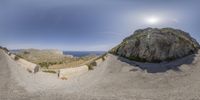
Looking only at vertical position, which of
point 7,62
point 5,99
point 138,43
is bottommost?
point 5,99

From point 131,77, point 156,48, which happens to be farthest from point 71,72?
point 156,48

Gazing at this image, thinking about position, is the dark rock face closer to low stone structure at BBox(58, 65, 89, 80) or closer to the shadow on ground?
the shadow on ground

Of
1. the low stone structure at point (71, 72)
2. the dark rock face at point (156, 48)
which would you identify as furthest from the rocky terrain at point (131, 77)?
the low stone structure at point (71, 72)

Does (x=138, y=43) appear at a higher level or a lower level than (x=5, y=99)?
higher

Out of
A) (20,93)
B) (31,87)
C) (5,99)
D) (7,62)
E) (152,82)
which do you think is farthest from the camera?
(7,62)

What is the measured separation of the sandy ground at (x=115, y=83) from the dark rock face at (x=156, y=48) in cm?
197

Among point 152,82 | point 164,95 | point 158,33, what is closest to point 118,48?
point 158,33

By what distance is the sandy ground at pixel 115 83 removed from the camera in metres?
29.5

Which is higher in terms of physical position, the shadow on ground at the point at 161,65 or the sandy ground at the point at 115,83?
the shadow on ground at the point at 161,65

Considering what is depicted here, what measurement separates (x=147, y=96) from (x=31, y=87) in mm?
14042

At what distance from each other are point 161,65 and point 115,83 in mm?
11597

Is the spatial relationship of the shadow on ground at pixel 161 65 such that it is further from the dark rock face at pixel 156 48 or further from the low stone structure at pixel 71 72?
the low stone structure at pixel 71 72

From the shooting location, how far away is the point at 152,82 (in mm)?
36344

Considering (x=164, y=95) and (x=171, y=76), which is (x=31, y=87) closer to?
(x=164, y=95)
